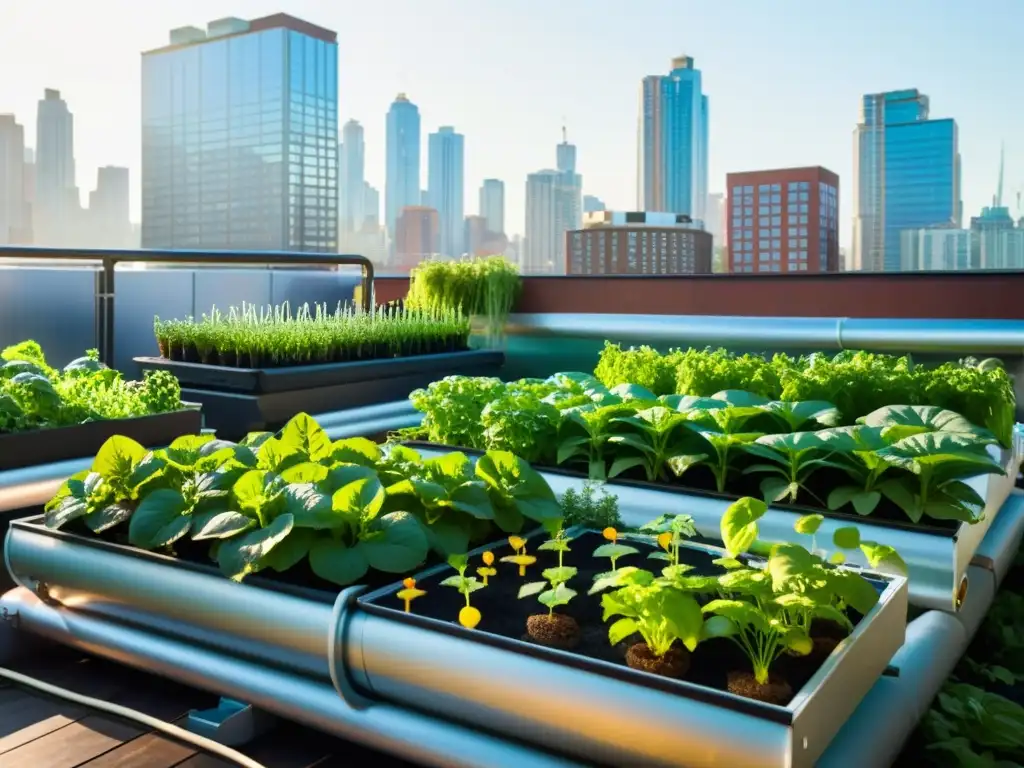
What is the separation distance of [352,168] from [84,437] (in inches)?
2403

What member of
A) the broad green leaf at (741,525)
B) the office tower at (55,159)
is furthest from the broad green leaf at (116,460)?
the office tower at (55,159)

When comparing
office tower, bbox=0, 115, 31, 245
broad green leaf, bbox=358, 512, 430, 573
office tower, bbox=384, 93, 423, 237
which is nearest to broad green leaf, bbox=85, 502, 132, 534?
broad green leaf, bbox=358, 512, 430, 573

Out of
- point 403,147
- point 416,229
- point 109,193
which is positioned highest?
point 403,147

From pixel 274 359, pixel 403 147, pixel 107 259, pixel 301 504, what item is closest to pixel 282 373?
pixel 274 359

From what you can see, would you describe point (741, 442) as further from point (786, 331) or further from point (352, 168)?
point (352, 168)

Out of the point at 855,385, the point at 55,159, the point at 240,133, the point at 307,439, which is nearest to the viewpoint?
the point at 307,439

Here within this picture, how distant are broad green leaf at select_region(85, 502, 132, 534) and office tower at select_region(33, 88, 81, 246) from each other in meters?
42.6

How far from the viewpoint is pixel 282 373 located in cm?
425

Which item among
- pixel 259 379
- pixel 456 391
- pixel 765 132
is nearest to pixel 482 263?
pixel 259 379

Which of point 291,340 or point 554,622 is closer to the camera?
point 554,622

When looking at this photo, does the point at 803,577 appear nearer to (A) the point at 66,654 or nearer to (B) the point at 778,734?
(B) the point at 778,734

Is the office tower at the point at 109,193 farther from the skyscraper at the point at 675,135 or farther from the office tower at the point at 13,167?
the skyscraper at the point at 675,135

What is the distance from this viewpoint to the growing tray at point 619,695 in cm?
123

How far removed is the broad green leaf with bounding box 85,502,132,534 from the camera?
2.04m
